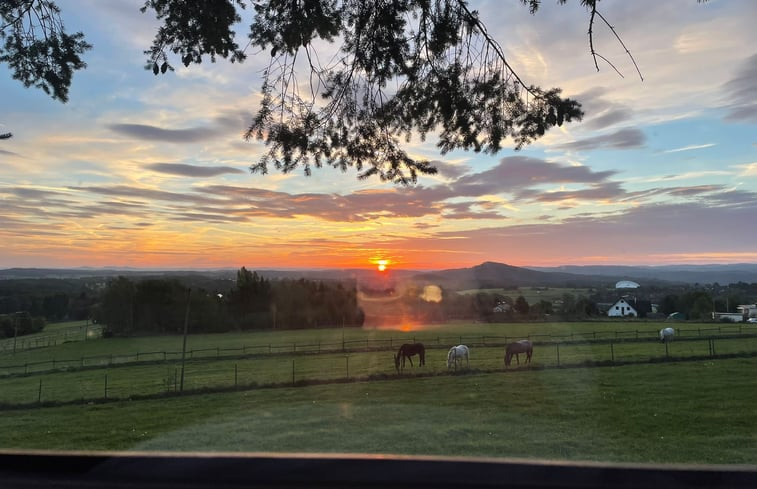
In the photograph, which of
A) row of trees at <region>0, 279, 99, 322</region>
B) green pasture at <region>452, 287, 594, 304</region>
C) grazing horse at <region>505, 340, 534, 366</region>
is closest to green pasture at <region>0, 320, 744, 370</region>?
green pasture at <region>452, 287, 594, 304</region>

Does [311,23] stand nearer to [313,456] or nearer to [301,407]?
[313,456]

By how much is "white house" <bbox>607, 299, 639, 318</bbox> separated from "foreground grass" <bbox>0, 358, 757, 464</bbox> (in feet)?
33.9

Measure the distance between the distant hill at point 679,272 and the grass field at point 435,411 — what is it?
3224 mm

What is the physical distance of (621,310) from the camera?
27.8m

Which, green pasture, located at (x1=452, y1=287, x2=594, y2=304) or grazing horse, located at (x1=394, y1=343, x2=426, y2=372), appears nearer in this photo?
grazing horse, located at (x1=394, y1=343, x2=426, y2=372)

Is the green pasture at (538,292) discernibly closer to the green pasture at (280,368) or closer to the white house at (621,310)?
the white house at (621,310)

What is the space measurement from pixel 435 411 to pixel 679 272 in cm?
2176

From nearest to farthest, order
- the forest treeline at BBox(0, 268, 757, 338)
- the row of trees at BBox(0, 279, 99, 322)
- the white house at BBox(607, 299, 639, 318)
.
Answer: the row of trees at BBox(0, 279, 99, 322) < the forest treeline at BBox(0, 268, 757, 338) < the white house at BBox(607, 299, 639, 318)

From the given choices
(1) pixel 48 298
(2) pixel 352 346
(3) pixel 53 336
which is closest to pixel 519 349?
(2) pixel 352 346

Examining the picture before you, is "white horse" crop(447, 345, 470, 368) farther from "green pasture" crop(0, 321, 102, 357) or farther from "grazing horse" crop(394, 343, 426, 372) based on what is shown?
"green pasture" crop(0, 321, 102, 357)

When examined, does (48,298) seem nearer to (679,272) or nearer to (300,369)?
A: (300,369)

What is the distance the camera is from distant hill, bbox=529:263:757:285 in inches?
910

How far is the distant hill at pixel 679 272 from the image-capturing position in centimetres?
2312

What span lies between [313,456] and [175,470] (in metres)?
0.57
